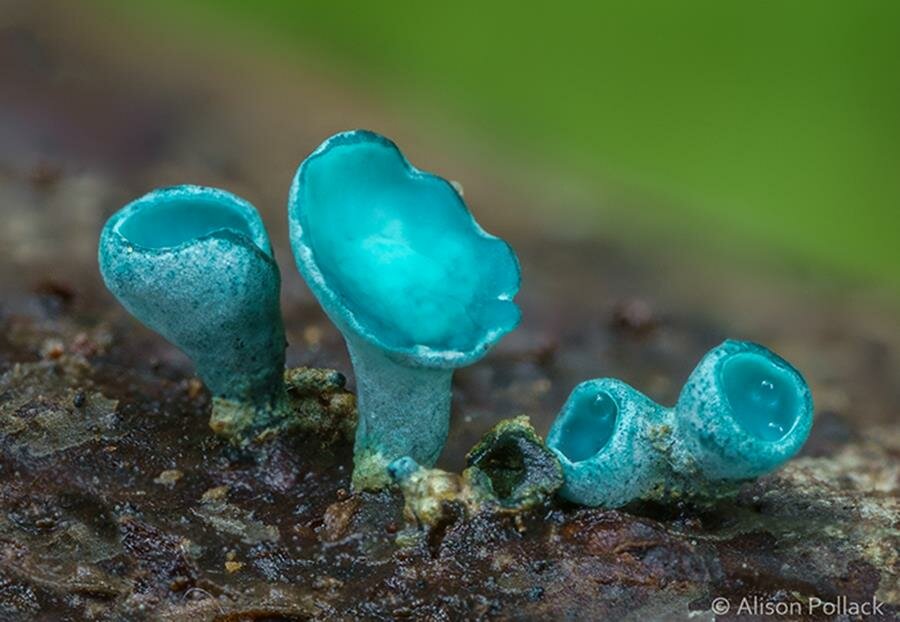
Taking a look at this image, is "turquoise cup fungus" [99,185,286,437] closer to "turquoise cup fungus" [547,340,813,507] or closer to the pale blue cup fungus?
the pale blue cup fungus

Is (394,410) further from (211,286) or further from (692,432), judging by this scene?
(692,432)

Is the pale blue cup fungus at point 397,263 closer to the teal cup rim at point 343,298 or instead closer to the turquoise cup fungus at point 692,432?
the teal cup rim at point 343,298

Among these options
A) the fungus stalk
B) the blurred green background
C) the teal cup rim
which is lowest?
the fungus stalk

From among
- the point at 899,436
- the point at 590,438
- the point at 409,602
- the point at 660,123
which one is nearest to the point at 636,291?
the point at 899,436

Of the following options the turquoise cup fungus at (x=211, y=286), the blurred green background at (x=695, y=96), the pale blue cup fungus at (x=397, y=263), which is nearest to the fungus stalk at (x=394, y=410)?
the pale blue cup fungus at (x=397, y=263)

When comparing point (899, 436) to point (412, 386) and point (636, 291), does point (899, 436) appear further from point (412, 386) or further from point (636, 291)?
point (412, 386)

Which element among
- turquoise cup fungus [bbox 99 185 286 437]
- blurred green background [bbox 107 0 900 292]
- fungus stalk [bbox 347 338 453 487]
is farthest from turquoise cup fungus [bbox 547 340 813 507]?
blurred green background [bbox 107 0 900 292]
